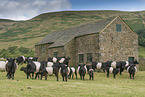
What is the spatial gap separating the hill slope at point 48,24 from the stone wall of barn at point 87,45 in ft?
239

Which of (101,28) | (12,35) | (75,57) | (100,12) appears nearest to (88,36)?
(101,28)

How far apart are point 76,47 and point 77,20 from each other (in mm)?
113889

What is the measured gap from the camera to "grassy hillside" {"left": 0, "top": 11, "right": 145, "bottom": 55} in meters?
116

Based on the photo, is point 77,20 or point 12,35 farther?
point 77,20

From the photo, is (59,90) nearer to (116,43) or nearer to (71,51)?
(116,43)

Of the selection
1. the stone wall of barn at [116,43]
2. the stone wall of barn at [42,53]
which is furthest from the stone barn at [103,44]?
the stone wall of barn at [42,53]

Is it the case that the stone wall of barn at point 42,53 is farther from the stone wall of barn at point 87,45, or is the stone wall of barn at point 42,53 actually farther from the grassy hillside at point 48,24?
the grassy hillside at point 48,24

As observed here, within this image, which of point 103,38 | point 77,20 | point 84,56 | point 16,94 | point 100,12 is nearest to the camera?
point 16,94

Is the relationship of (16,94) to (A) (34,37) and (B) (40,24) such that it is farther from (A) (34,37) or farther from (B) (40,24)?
(B) (40,24)

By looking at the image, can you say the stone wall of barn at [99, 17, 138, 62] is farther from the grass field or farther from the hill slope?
the hill slope

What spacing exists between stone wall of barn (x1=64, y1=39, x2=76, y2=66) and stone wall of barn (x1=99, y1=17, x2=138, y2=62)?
6307 millimetres

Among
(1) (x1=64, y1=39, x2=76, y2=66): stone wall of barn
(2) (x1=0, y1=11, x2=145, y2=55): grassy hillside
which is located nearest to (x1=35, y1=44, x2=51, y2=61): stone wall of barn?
(1) (x1=64, y1=39, x2=76, y2=66): stone wall of barn

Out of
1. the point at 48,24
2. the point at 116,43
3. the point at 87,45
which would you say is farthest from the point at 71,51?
the point at 48,24

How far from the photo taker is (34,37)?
117375 millimetres
